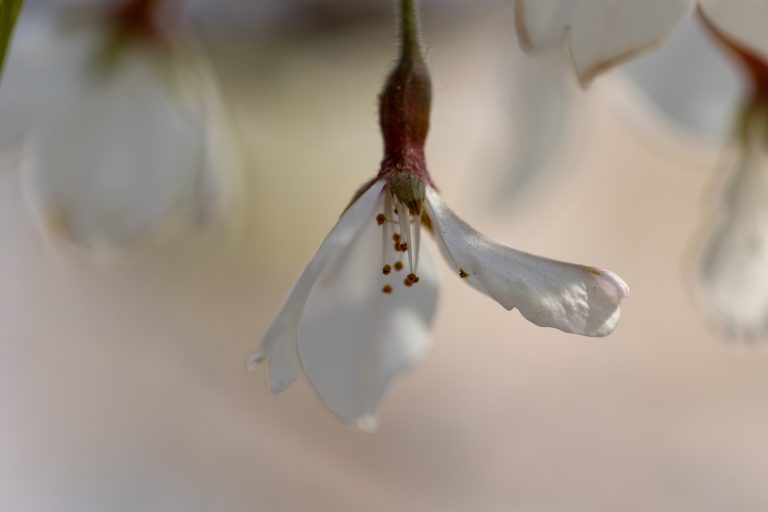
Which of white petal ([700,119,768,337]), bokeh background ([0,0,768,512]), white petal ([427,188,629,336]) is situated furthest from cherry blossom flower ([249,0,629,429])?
bokeh background ([0,0,768,512])

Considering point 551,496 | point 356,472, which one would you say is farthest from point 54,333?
point 551,496

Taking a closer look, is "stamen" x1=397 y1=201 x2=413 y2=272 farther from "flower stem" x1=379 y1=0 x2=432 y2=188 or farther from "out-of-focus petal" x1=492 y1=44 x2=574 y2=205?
"out-of-focus petal" x1=492 y1=44 x2=574 y2=205

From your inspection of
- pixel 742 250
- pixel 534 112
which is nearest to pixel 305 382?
pixel 534 112

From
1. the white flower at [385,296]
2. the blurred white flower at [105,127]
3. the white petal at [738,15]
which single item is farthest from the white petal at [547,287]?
the blurred white flower at [105,127]

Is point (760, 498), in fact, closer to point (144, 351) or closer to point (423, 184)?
point (144, 351)

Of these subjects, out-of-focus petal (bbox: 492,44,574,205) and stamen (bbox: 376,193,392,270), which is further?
out-of-focus petal (bbox: 492,44,574,205)

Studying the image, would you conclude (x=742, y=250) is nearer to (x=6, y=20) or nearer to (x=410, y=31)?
(x=410, y=31)
